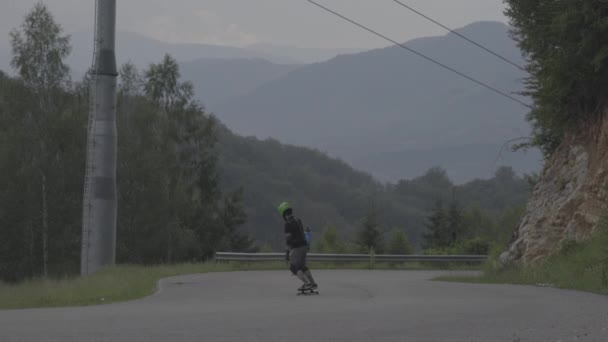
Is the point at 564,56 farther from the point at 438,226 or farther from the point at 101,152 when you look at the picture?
the point at 438,226

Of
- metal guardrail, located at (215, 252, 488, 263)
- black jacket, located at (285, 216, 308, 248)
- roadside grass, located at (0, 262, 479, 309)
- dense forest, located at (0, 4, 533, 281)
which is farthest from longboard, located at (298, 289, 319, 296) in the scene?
dense forest, located at (0, 4, 533, 281)

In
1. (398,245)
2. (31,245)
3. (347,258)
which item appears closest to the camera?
(347,258)

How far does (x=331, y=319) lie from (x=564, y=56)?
13715 mm

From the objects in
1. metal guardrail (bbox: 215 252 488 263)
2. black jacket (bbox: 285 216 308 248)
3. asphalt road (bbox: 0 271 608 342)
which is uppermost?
black jacket (bbox: 285 216 308 248)

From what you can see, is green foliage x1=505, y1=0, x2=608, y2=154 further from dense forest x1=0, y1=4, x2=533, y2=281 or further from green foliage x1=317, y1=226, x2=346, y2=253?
green foliage x1=317, y1=226, x2=346, y2=253

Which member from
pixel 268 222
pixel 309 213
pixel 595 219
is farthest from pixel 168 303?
pixel 309 213

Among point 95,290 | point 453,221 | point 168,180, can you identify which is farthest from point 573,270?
point 453,221

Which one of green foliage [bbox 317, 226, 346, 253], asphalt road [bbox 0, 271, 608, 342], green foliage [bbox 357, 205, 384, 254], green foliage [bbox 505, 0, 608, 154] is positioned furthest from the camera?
green foliage [bbox 317, 226, 346, 253]

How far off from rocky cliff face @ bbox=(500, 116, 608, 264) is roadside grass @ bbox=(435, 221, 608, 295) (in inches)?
19.4

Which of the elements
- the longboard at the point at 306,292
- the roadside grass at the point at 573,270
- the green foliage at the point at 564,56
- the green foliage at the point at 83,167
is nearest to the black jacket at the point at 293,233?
the longboard at the point at 306,292

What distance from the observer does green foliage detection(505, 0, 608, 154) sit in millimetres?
22016

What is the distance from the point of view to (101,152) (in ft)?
75.9

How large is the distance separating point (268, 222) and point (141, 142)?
109280 mm

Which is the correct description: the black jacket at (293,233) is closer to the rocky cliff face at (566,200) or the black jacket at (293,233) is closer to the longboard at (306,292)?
the longboard at (306,292)
